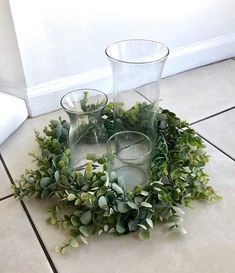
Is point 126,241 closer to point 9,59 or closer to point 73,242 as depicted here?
point 73,242

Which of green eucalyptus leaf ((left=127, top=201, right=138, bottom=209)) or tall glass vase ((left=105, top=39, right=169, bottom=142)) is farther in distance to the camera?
tall glass vase ((left=105, top=39, right=169, bottom=142))

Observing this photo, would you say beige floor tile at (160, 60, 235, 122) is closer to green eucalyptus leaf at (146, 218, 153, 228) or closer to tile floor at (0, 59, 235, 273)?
tile floor at (0, 59, 235, 273)

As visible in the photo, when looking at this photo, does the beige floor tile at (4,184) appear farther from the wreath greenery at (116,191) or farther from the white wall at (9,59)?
the white wall at (9,59)

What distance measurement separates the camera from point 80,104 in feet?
2.60

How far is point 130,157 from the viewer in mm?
734

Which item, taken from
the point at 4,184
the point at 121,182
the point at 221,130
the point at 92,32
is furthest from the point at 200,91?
the point at 4,184

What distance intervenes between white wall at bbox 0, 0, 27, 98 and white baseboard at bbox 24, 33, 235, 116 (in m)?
0.04

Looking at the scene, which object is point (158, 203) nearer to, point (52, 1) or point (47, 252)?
point (47, 252)

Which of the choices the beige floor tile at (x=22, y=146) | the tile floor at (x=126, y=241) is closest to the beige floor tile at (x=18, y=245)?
the tile floor at (x=126, y=241)

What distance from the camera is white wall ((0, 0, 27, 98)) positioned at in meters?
0.80

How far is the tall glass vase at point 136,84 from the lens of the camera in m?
0.70

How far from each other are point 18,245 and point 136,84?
383mm

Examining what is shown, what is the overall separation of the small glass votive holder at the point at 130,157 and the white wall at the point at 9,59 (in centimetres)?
33

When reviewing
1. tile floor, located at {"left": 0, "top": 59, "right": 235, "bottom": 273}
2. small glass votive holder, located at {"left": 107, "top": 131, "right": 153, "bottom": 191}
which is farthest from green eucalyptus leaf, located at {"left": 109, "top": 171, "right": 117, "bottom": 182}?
tile floor, located at {"left": 0, "top": 59, "right": 235, "bottom": 273}
